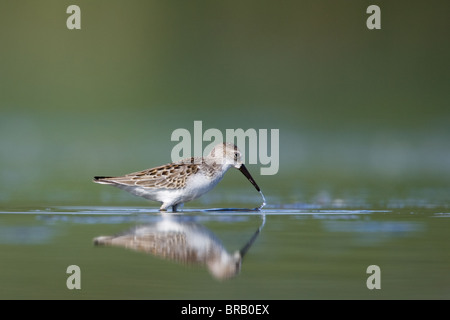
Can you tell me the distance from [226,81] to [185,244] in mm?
17413

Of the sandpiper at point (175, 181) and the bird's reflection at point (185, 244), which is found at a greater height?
the sandpiper at point (175, 181)

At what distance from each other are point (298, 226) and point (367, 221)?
84 centimetres

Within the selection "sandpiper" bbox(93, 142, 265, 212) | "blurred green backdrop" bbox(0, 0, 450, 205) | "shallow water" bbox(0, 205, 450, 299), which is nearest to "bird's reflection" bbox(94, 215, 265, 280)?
"shallow water" bbox(0, 205, 450, 299)

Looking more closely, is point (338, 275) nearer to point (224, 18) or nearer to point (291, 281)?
point (291, 281)

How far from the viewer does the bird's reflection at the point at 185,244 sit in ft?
25.8

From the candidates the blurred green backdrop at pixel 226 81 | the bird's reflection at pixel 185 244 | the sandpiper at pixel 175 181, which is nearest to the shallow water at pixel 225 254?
the bird's reflection at pixel 185 244

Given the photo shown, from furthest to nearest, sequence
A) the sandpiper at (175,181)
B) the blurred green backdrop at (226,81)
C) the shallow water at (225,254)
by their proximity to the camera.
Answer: the blurred green backdrop at (226,81) < the sandpiper at (175,181) < the shallow water at (225,254)

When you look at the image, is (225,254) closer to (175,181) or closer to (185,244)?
(185,244)

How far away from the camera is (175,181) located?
38.3 ft

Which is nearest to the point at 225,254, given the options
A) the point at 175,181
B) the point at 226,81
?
the point at 175,181

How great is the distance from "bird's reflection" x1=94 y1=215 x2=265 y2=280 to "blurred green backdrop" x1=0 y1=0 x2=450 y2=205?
8.30m

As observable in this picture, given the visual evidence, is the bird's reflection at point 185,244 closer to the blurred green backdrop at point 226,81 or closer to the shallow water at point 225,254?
the shallow water at point 225,254

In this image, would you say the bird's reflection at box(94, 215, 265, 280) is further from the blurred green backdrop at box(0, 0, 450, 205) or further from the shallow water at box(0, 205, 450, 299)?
the blurred green backdrop at box(0, 0, 450, 205)

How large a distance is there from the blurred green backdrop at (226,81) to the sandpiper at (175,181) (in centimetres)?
580
